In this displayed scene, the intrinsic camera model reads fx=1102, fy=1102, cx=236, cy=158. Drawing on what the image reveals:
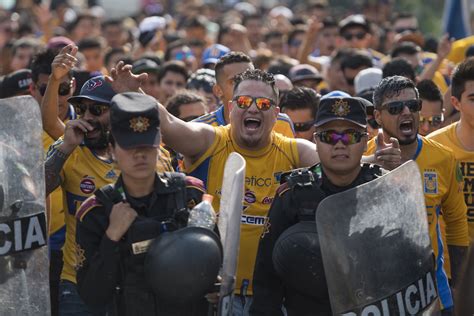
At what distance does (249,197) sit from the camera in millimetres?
6531

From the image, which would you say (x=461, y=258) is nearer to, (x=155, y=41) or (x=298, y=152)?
(x=298, y=152)

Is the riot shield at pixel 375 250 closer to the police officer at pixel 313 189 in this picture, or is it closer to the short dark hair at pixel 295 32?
the police officer at pixel 313 189

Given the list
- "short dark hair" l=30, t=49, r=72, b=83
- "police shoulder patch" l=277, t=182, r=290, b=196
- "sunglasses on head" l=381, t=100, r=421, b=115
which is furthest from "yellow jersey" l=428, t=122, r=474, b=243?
"short dark hair" l=30, t=49, r=72, b=83

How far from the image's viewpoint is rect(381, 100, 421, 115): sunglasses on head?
22.0 feet

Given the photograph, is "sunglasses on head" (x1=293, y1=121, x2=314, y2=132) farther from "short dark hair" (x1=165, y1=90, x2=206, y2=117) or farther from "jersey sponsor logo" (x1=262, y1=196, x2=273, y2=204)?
"jersey sponsor logo" (x1=262, y1=196, x2=273, y2=204)

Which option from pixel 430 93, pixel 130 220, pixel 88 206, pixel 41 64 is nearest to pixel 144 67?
pixel 41 64

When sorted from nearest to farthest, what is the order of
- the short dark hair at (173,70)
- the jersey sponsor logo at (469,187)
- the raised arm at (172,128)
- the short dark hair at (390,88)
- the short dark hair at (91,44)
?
the raised arm at (172,128) → the short dark hair at (390,88) → the jersey sponsor logo at (469,187) → the short dark hair at (173,70) → the short dark hair at (91,44)

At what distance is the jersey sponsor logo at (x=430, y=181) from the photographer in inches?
263

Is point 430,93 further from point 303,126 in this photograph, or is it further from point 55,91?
point 55,91

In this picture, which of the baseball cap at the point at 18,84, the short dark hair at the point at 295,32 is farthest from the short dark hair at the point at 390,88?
the short dark hair at the point at 295,32

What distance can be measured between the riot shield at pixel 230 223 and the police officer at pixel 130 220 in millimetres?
124

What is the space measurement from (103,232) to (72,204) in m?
1.48

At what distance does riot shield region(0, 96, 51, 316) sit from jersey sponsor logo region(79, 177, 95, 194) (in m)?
0.88

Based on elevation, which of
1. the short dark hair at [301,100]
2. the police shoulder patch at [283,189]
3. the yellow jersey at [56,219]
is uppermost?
the short dark hair at [301,100]
